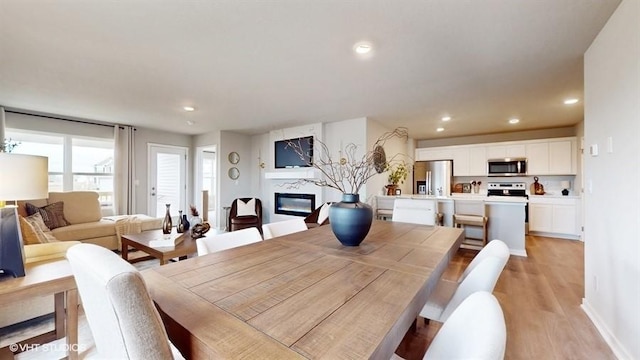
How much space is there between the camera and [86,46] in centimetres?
220

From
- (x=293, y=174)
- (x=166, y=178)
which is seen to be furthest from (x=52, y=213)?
(x=293, y=174)

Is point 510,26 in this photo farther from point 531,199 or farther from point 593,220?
point 531,199

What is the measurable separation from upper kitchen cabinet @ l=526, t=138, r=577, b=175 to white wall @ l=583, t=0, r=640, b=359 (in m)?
3.65

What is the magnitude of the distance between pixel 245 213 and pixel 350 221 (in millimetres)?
4134

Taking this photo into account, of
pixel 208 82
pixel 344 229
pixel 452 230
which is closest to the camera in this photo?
pixel 344 229

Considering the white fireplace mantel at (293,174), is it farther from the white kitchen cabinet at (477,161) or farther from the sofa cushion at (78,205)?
the white kitchen cabinet at (477,161)

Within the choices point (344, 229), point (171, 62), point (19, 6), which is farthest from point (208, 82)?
point (344, 229)

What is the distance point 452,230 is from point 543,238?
4356mm

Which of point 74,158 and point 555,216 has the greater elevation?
point 74,158

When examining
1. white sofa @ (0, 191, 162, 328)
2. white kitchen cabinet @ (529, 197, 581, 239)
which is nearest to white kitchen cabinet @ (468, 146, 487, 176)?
white kitchen cabinet @ (529, 197, 581, 239)

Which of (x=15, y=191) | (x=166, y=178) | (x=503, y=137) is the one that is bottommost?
(x=15, y=191)

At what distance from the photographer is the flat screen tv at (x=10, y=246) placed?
1422 millimetres

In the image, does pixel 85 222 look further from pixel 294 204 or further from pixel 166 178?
pixel 294 204

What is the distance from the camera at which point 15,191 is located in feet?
5.55
